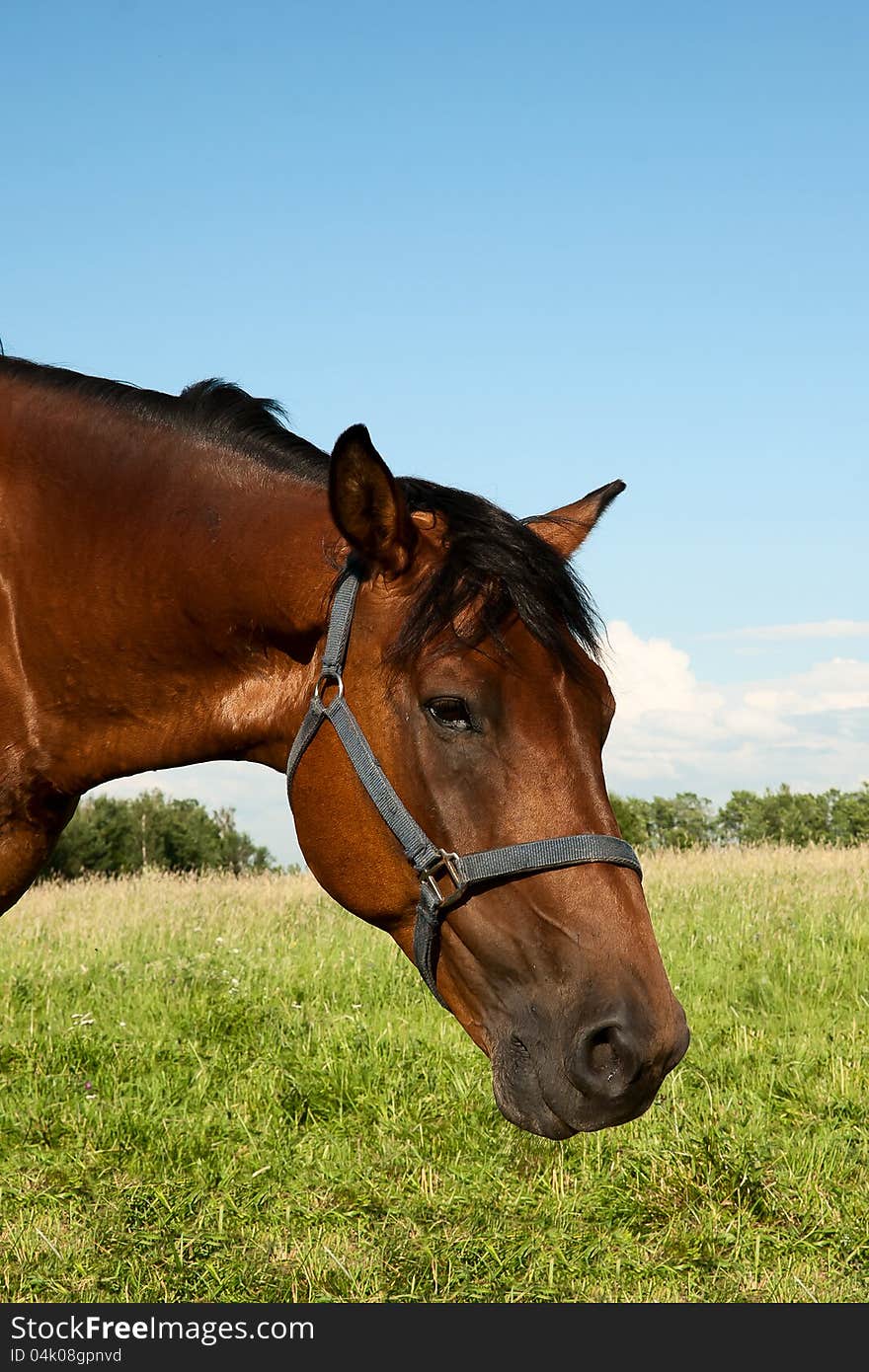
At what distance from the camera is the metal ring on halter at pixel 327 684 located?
2713mm

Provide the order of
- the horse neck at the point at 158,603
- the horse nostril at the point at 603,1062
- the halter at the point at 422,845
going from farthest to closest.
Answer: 1. the horse neck at the point at 158,603
2. the halter at the point at 422,845
3. the horse nostril at the point at 603,1062

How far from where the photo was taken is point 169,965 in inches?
295

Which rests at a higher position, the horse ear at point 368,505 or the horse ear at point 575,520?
the horse ear at point 575,520

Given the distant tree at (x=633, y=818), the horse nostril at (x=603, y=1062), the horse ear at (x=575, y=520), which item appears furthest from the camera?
the distant tree at (x=633, y=818)

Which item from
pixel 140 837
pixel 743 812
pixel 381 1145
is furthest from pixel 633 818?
pixel 381 1145

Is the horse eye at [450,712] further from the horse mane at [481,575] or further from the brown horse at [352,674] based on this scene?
the horse mane at [481,575]

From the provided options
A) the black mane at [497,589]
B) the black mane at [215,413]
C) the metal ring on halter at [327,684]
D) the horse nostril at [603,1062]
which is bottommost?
the horse nostril at [603,1062]

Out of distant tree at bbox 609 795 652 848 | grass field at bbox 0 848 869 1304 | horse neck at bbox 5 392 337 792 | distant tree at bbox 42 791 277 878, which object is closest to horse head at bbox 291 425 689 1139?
horse neck at bbox 5 392 337 792

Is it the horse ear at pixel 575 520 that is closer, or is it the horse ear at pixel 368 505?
the horse ear at pixel 368 505

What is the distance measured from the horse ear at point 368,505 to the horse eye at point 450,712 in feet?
1.16

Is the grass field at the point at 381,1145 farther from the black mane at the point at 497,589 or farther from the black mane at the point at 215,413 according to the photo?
the black mane at the point at 215,413

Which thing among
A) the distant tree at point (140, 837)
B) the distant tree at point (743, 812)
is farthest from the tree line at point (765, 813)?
the distant tree at point (140, 837)

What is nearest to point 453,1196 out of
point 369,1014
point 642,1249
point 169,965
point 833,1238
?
point 642,1249
